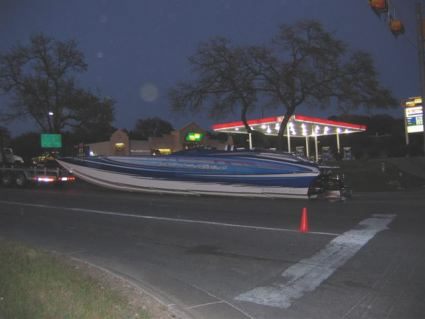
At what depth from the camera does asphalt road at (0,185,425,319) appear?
20.3ft

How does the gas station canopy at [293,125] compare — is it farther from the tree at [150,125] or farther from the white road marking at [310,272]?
the tree at [150,125]

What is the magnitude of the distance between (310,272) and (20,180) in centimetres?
2198

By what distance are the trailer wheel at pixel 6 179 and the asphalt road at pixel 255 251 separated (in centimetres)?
1132

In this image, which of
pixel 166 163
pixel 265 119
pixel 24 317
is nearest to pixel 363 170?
pixel 265 119

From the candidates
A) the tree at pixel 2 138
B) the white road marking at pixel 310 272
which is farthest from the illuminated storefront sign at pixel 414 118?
the white road marking at pixel 310 272

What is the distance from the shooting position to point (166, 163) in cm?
2027

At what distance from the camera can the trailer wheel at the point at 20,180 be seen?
25914 millimetres

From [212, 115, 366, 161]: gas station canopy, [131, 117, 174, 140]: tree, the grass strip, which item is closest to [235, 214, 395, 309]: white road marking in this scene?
the grass strip

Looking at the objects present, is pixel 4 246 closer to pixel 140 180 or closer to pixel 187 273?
pixel 187 273

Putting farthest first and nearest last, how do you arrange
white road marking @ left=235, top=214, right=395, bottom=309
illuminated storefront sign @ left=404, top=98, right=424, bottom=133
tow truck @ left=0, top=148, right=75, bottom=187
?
illuminated storefront sign @ left=404, top=98, right=424, bottom=133, tow truck @ left=0, top=148, right=75, bottom=187, white road marking @ left=235, top=214, right=395, bottom=309

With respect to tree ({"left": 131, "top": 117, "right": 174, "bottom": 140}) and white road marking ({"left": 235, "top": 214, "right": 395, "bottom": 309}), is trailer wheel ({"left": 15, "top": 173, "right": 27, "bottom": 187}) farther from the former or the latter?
tree ({"left": 131, "top": 117, "right": 174, "bottom": 140})

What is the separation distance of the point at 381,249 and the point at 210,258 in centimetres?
307

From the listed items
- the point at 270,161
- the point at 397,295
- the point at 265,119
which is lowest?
the point at 397,295

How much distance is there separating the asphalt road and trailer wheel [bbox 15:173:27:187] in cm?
1049
